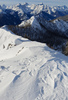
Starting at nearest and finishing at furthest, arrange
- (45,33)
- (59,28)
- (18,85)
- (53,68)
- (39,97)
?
1. (39,97)
2. (18,85)
3. (53,68)
4. (45,33)
5. (59,28)

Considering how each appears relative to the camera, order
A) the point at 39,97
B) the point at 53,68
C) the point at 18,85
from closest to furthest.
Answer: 1. the point at 39,97
2. the point at 18,85
3. the point at 53,68

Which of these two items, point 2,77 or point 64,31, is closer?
point 2,77

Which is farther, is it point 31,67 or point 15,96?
point 31,67

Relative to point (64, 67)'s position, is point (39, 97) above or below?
below

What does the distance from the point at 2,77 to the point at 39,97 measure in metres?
4.57

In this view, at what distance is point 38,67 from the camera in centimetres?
1212

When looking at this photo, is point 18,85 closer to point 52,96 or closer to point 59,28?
point 52,96

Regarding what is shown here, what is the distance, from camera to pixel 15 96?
8.34 meters

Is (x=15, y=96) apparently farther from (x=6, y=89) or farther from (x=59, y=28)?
(x=59, y=28)

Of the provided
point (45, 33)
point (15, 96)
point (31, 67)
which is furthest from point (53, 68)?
point (45, 33)

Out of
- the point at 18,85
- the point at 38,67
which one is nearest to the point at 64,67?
the point at 38,67

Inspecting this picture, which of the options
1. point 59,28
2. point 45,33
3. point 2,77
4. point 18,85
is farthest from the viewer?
point 59,28

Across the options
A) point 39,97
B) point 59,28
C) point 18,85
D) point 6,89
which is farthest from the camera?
point 59,28

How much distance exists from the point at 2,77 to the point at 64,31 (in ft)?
422
